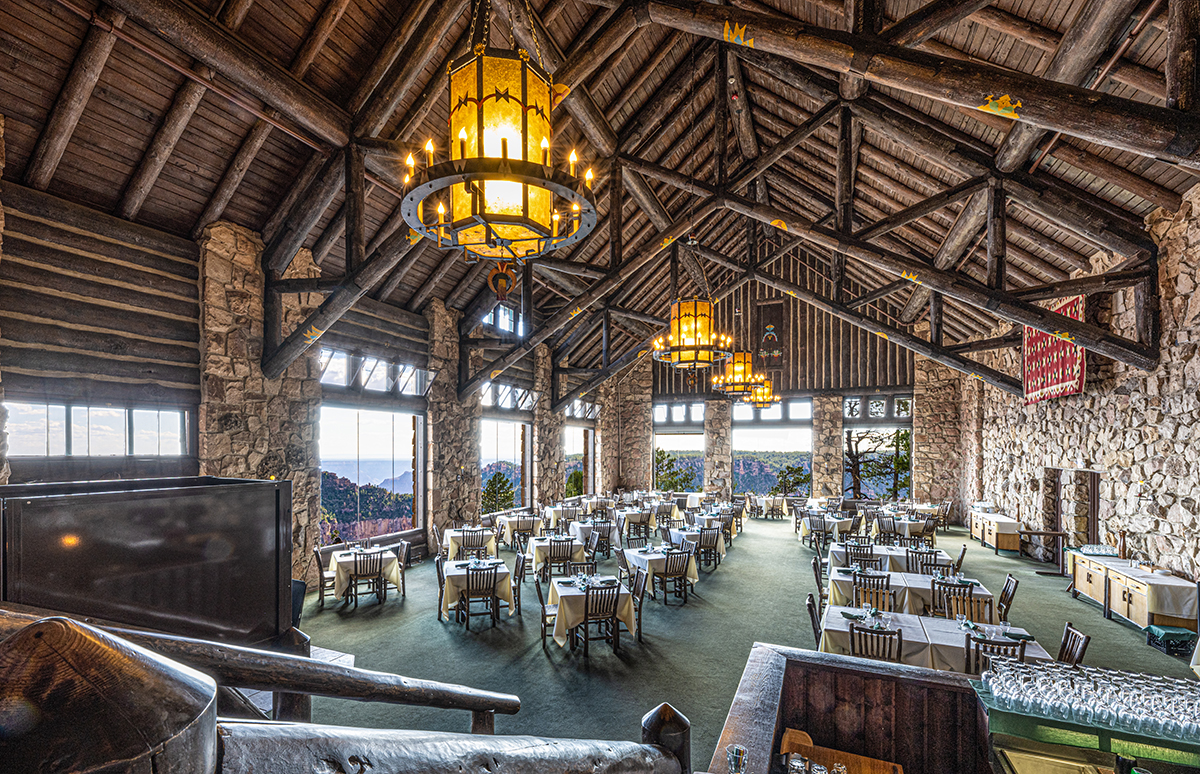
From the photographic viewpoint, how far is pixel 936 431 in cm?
1589

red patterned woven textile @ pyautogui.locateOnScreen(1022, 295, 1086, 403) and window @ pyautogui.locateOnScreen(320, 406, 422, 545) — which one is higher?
red patterned woven textile @ pyautogui.locateOnScreen(1022, 295, 1086, 403)

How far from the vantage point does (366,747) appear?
2.59 ft

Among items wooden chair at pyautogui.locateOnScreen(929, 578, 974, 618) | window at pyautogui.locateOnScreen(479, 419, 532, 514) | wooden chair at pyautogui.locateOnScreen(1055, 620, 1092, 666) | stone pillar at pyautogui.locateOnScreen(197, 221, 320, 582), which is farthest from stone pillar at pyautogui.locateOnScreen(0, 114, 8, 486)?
wooden chair at pyautogui.locateOnScreen(929, 578, 974, 618)

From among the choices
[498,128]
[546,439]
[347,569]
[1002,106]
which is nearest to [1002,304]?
[1002,106]

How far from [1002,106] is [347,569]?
8912 millimetres

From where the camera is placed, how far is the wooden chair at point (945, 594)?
247 inches

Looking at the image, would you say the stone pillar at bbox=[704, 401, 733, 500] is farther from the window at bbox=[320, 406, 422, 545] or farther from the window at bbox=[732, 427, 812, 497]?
the window at bbox=[320, 406, 422, 545]

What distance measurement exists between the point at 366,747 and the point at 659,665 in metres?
6.08

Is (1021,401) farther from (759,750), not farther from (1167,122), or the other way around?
(759,750)

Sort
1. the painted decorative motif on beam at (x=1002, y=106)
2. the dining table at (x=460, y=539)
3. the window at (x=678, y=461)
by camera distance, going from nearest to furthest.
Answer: the painted decorative motif on beam at (x=1002, y=106) → the dining table at (x=460, y=539) → the window at (x=678, y=461)

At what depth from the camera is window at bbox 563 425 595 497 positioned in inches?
708

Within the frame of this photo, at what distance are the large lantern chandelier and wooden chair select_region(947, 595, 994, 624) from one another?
5884 mm

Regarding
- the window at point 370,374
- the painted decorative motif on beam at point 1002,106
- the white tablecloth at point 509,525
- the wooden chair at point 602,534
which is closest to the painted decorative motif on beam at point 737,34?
the painted decorative motif on beam at point 1002,106

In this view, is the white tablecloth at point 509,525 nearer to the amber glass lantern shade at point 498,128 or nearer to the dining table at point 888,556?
the dining table at point 888,556
